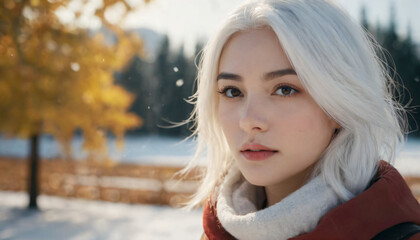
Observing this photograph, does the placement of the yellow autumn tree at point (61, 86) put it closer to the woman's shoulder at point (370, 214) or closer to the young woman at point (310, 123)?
the young woman at point (310, 123)

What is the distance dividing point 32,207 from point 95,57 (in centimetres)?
285

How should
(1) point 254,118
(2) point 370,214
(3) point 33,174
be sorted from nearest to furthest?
1. (2) point 370,214
2. (1) point 254,118
3. (3) point 33,174

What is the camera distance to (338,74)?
117 centimetres

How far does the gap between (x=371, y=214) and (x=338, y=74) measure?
405 millimetres

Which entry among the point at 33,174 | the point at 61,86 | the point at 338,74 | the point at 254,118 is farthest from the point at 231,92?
the point at 33,174

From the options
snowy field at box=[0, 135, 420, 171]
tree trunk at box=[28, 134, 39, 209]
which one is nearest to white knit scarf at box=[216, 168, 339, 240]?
snowy field at box=[0, 135, 420, 171]

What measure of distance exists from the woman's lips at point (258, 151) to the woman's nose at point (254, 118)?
5 centimetres

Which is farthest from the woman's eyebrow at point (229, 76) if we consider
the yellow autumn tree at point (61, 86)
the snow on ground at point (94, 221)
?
the snow on ground at point (94, 221)

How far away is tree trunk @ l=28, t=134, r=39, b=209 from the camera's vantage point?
6395 mm

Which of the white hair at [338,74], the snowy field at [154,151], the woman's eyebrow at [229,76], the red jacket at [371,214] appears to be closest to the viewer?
the red jacket at [371,214]

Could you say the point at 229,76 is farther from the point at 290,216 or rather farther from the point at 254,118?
the point at 290,216

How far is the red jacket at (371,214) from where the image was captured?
105 cm

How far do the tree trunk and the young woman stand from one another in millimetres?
5823

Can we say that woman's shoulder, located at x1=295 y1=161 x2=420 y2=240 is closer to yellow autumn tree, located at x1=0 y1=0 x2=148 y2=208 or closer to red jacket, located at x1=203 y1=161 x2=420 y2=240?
red jacket, located at x1=203 y1=161 x2=420 y2=240
